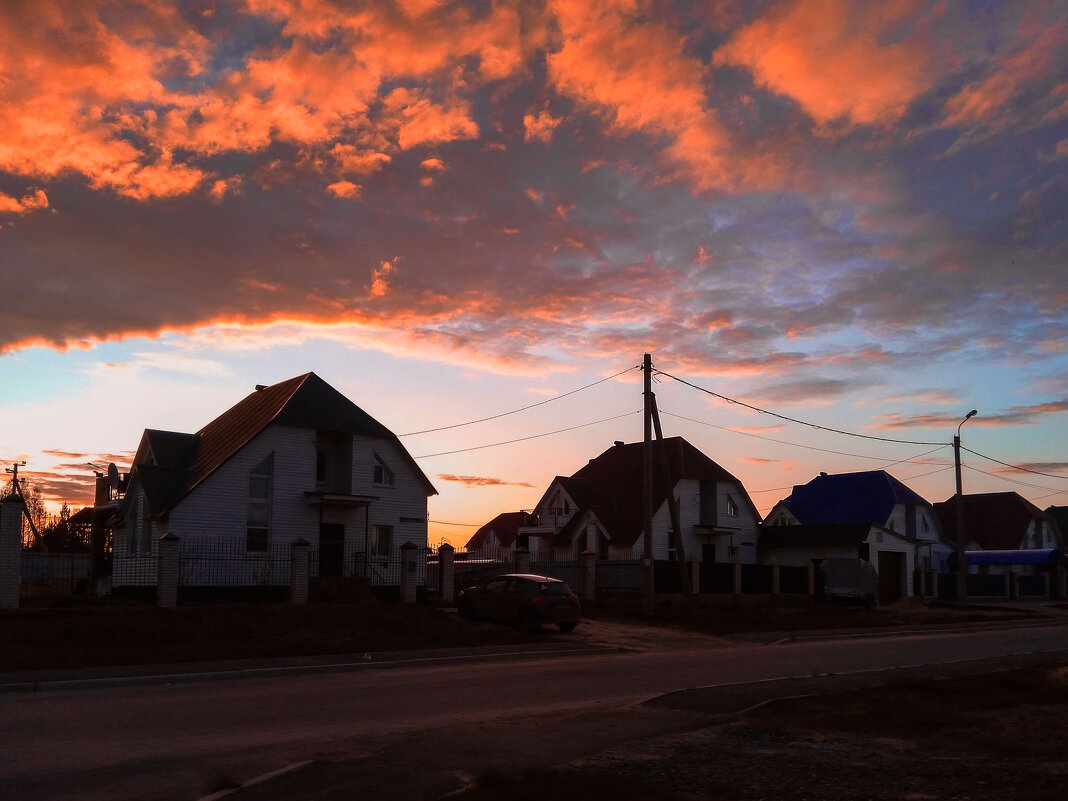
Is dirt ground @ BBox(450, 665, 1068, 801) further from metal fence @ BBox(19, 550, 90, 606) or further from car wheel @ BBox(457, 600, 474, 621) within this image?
metal fence @ BBox(19, 550, 90, 606)

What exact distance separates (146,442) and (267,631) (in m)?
20.4

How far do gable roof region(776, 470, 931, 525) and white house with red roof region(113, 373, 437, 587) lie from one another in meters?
38.1

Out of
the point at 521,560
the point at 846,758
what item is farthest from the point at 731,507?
the point at 846,758

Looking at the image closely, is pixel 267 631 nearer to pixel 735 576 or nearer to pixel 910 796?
pixel 910 796

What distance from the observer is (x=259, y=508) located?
3656 cm

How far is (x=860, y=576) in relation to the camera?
43875 millimetres

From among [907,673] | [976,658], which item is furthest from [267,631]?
[976,658]

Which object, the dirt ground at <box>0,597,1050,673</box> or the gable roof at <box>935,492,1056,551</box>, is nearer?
the dirt ground at <box>0,597,1050,673</box>

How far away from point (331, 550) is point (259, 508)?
3292 mm

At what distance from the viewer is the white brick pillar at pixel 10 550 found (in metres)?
23.3

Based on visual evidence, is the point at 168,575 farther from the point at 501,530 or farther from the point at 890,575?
the point at 501,530

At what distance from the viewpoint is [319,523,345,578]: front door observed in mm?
37625

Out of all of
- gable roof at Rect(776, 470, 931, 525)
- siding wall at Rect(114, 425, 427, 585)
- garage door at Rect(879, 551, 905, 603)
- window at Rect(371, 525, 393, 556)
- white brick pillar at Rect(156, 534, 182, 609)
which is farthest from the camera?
gable roof at Rect(776, 470, 931, 525)

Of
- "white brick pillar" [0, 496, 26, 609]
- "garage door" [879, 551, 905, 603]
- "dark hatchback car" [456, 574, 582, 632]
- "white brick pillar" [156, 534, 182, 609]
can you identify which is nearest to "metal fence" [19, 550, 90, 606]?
"white brick pillar" [156, 534, 182, 609]
